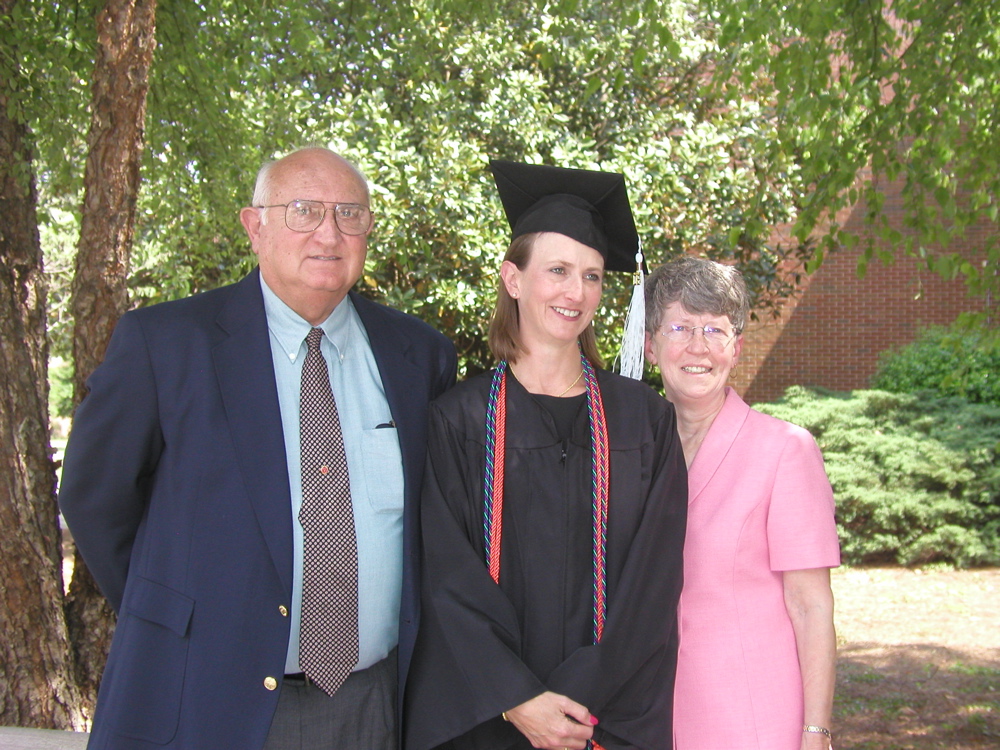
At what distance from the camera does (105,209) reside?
342 centimetres

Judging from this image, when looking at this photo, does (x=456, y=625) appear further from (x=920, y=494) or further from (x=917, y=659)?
(x=920, y=494)

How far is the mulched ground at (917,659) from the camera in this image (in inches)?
213

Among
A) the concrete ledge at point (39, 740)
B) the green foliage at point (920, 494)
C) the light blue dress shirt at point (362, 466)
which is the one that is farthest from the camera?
the green foliage at point (920, 494)

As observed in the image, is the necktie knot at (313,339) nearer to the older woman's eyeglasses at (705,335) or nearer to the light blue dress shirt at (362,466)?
the light blue dress shirt at (362,466)

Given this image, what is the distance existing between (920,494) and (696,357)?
730cm

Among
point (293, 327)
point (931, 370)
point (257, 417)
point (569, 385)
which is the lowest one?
point (257, 417)

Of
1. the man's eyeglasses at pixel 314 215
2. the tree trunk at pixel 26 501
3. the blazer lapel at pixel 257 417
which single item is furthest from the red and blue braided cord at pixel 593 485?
the tree trunk at pixel 26 501

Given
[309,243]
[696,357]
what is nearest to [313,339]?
[309,243]

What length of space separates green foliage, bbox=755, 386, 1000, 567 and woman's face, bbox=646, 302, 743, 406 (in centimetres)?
696

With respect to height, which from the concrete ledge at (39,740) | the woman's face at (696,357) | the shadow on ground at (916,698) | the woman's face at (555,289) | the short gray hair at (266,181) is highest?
the short gray hair at (266,181)

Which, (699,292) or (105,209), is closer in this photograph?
(699,292)

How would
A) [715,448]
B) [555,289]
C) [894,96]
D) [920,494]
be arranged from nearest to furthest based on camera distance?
1. [555,289]
2. [715,448]
3. [894,96]
4. [920,494]

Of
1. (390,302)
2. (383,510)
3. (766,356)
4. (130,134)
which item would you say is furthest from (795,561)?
(766,356)

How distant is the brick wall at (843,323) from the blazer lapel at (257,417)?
12.6m
